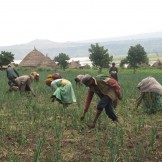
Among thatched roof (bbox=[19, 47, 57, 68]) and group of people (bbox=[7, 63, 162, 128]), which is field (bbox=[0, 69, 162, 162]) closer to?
group of people (bbox=[7, 63, 162, 128])

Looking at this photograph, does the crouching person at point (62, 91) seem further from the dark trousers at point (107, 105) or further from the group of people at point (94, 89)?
the dark trousers at point (107, 105)

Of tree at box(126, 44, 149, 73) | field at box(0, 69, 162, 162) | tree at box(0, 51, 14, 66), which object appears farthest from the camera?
tree at box(126, 44, 149, 73)

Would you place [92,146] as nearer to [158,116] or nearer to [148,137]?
[148,137]

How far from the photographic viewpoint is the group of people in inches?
269

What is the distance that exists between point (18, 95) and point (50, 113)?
3003mm

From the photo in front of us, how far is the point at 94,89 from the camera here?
688 centimetres

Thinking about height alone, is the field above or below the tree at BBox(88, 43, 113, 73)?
above

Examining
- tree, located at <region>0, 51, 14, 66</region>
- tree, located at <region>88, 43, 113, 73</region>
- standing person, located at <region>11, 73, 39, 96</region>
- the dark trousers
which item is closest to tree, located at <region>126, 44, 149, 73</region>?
tree, located at <region>88, 43, 113, 73</region>

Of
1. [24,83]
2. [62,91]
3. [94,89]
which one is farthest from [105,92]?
[24,83]

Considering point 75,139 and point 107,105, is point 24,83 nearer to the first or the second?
point 107,105

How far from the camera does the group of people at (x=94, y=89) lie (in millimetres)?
6820

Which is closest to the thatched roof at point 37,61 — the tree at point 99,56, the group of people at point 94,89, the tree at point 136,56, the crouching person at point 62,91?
the tree at point 99,56

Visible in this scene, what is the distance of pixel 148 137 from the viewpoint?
6199 millimetres

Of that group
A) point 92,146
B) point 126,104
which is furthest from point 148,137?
point 126,104
